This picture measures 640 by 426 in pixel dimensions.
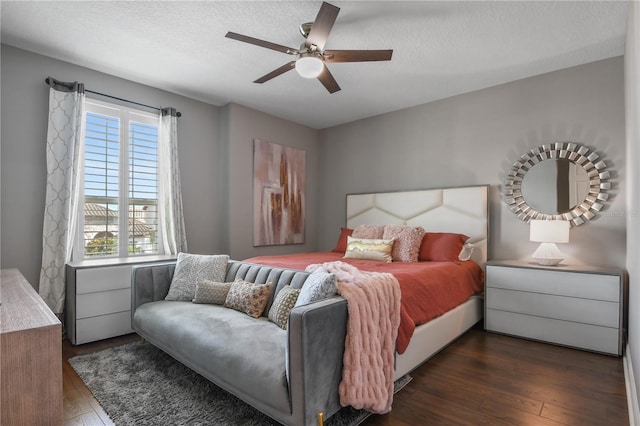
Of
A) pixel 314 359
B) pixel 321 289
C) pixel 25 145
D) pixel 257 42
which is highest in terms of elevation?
pixel 257 42

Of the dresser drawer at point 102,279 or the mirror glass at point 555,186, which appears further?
the mirror glass at point 555,186

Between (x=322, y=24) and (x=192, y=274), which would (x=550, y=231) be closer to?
(x=322, y=24)

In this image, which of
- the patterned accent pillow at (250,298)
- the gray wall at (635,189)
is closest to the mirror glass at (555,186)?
the gray wall at (635,189)

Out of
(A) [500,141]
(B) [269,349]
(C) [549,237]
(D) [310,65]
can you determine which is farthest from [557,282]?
(D) [310,65]

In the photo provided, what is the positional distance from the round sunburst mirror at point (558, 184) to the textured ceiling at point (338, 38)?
0.87 meters

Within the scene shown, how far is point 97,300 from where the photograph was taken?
2.98 metres

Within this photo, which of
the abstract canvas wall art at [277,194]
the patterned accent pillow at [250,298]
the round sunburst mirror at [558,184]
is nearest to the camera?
the patterned accent pillow at [250,298]

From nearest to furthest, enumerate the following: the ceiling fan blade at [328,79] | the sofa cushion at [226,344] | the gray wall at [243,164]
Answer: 1. the sofa cushion at [226,344]
2. the ceiling fan blade at [328,79]
3. the gray wall at [243,164]

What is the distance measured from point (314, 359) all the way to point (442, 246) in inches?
95.5

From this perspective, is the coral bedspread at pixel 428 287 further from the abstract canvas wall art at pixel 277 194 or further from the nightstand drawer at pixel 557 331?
the abstract canvas wall art at pixel 277 194

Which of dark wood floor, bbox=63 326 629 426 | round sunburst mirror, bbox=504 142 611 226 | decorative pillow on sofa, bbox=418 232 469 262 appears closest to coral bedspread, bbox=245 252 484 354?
decorative pillow on sofa, bbox=418 232 469 262

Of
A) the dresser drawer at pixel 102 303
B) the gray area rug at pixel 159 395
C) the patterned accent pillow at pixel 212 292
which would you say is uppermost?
the patterned accent pillow at pixel 212 292

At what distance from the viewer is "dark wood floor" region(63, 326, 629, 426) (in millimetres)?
1835

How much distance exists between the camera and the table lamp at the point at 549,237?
2949 mm
